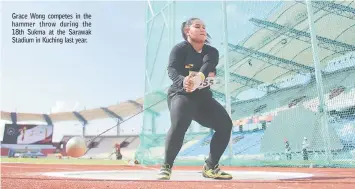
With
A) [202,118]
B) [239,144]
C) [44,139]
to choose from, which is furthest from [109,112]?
[202,118]

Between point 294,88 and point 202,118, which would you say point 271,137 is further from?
point 202,118

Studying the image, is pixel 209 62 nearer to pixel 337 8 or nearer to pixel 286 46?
pixel 337 8

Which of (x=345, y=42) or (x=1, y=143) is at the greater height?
(x=345, y=42)

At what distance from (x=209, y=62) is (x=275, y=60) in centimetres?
957

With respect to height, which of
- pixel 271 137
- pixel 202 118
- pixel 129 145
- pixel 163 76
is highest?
pixel 163 76

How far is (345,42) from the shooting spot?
925 cm

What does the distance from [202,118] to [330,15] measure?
30.2ft

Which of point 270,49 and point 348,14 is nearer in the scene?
point 348,14

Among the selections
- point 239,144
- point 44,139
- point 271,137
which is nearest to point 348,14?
point 271,137

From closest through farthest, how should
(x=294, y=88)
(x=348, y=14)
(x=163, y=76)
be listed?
(x=294, y=88) → (x=348, y=14) → (x=163, y=76)

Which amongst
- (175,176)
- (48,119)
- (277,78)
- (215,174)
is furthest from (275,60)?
(48,119)

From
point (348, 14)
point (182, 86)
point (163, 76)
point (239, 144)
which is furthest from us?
point (239, 144)

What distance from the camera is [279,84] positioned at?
976 centimetres

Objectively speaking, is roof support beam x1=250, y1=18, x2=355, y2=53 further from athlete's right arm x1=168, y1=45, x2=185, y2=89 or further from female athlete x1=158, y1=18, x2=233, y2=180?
athlete's right arm x1=168, y1=45, x2=185, y2=89
